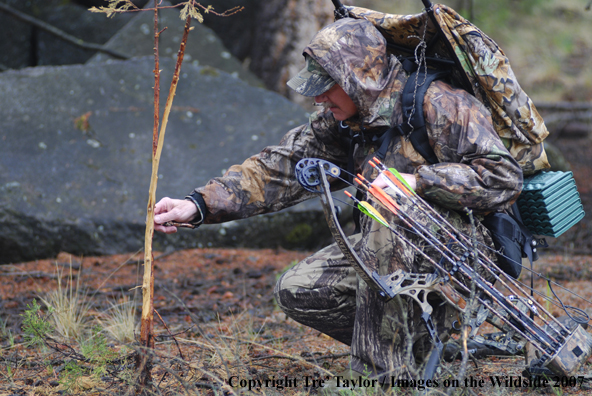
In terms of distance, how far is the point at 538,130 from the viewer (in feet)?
9.76

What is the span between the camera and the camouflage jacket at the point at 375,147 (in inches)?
109

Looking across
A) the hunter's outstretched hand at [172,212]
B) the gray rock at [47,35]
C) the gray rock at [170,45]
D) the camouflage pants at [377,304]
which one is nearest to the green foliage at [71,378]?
the hunter's outstretched hand at [172,212]

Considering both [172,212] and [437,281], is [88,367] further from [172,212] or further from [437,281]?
[437,281]

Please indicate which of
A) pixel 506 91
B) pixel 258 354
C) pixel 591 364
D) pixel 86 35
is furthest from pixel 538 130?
pixel 86 35

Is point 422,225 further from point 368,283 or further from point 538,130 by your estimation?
point 538,130

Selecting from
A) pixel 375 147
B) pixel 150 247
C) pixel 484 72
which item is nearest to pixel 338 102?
pixel 375 147

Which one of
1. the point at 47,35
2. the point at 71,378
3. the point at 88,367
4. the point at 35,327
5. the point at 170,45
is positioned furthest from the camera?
the point at 47,35

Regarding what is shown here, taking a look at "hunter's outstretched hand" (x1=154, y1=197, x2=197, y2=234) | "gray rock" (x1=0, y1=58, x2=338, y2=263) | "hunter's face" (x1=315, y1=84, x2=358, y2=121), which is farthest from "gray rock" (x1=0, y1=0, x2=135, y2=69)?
"hunter's face" (x1=315, y1=84, x2=358, y2=121)

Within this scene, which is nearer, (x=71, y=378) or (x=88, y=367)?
(x=71, y=378)

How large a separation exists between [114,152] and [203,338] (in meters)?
3.00

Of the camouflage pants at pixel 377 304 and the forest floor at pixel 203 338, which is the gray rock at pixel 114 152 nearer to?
the forest floor at pixel 203 338

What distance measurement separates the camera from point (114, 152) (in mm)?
6168

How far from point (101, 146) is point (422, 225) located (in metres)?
4.35

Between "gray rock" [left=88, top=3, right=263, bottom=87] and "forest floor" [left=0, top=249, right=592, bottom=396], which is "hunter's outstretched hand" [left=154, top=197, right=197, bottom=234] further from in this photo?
"gray rock" [left=88, top=3, right=263, bottom=87]
